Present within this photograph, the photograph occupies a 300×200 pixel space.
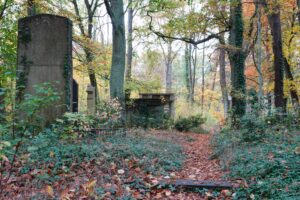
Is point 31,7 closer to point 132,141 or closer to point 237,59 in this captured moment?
point 132,141

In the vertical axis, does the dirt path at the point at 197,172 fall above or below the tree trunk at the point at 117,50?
below

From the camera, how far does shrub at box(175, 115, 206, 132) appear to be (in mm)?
13830

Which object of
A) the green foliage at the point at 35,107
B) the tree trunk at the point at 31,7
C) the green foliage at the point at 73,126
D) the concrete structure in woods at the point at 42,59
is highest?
the tree trunk at the point at 31,7

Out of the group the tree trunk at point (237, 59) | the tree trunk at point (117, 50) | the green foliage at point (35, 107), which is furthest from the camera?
the tree trunk at point (237, 59)

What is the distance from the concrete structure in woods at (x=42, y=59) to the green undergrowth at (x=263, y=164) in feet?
13.7

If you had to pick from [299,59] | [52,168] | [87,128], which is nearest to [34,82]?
[87,128]

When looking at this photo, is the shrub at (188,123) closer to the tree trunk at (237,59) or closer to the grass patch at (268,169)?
the tree trunk at (237,59)

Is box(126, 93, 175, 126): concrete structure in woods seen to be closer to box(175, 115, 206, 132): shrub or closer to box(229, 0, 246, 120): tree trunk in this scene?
box(175, 115, 206, 132): shrub

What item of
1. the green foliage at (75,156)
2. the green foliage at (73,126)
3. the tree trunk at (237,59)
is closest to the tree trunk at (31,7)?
the green foliage at (73,126)

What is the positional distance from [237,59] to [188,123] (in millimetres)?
3970

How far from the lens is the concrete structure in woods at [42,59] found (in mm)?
6879

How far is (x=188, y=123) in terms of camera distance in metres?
14.0

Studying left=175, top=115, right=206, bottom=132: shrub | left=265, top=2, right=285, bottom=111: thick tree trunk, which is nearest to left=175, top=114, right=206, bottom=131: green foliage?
left=175, top=115, right=206, bottom=132: shrub

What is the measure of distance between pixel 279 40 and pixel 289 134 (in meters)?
6.91
